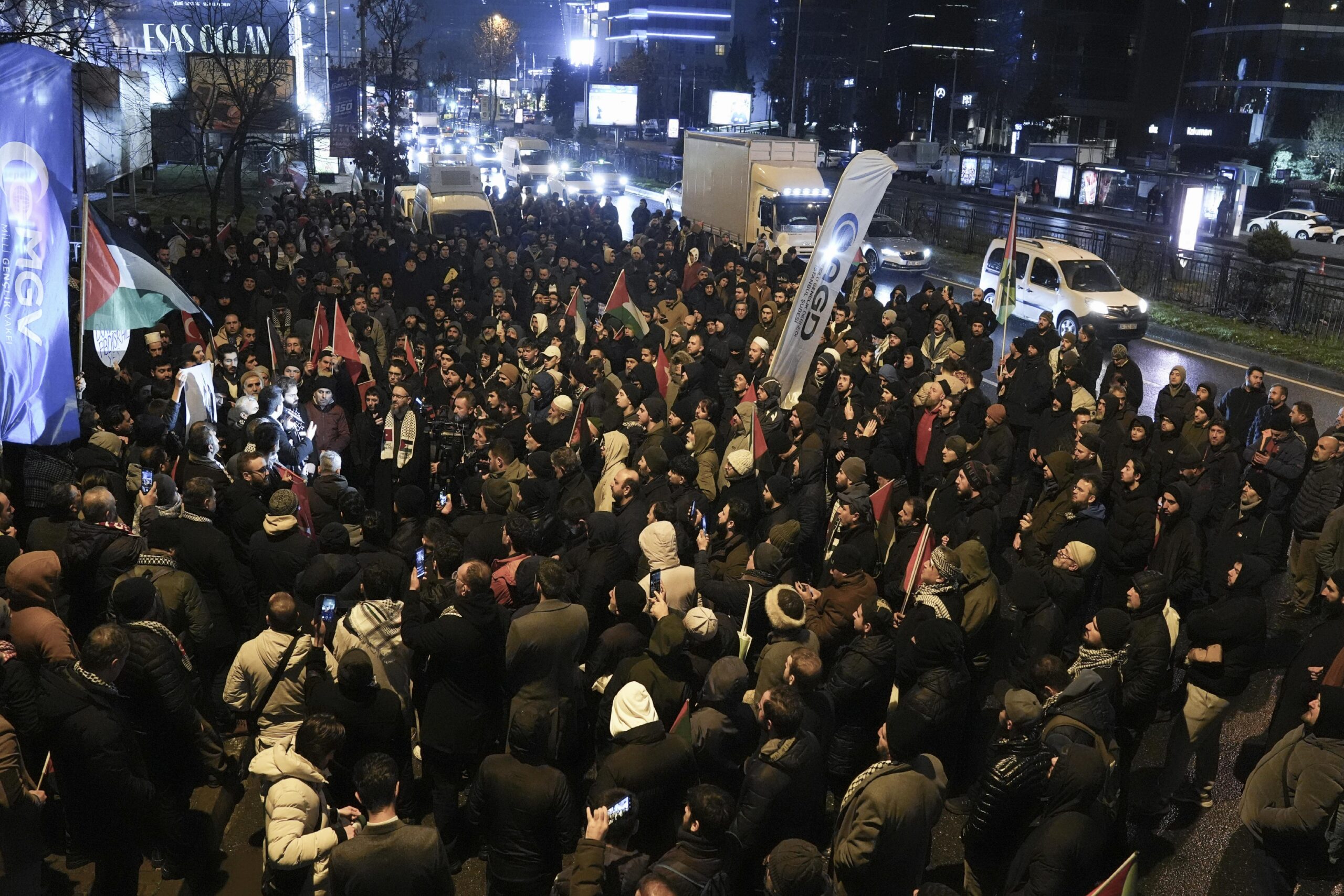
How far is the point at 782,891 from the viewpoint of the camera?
3594 millimetres

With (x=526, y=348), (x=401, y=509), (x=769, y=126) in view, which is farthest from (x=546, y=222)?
(x=769, y=126)

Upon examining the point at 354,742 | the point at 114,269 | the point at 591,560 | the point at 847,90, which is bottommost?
the point at 354,742

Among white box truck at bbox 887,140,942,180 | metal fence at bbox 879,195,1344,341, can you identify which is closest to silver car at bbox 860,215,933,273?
metal fence at bbox 879,195,1344,341

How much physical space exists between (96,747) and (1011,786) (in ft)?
12.6

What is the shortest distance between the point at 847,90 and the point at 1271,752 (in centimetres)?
9983

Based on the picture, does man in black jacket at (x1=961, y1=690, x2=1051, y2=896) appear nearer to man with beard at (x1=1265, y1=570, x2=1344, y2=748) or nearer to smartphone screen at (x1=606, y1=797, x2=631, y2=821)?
smartphone screen at (x1=606, y1=797, x2=631, y2=821)

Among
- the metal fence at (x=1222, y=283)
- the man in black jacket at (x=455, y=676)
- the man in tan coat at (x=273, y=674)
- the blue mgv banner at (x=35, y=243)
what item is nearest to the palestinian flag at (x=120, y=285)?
the blue mgv banner at (x=35, y=243)

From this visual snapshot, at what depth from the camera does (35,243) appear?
6.40m

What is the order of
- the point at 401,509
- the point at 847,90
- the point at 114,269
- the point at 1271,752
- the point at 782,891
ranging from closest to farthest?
1. the point at 782,891
2. the point at 1271,752
3. the point at 401,509
4. the point at 114,269
5. the point at 847,90

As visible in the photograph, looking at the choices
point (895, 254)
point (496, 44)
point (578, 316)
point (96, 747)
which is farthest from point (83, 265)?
point (496, 44)

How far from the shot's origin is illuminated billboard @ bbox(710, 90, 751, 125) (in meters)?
74.4

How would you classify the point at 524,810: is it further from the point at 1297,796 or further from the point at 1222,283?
the point at 1222,283

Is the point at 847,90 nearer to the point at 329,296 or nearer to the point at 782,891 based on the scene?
the point at 329,296

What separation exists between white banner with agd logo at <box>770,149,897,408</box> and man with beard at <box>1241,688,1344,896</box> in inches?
Answer: 248
